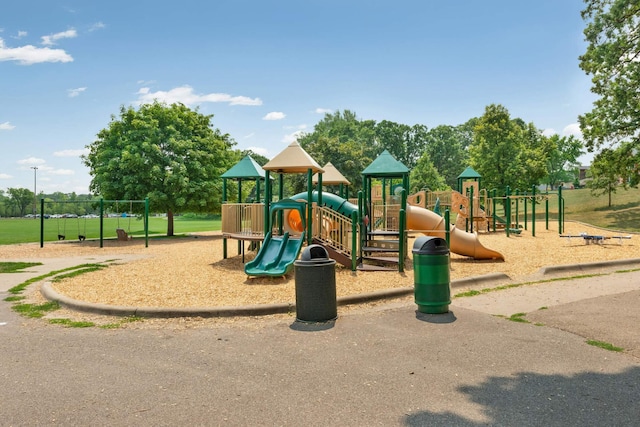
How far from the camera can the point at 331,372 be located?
15.3 feet

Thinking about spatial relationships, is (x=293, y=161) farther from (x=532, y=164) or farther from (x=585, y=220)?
(x=532, y=164)

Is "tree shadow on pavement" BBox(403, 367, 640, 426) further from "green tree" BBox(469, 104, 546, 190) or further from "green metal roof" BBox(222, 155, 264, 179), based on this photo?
"green tree" BBox(469, 104, 546, 190)

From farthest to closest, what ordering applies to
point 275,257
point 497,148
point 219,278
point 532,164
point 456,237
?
point 497,148, point 532,164, point 456,237, point 275,257, point 219,278

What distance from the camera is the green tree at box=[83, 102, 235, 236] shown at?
2558 cm

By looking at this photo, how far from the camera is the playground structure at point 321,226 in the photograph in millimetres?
11398

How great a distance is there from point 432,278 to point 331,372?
3.06 meters

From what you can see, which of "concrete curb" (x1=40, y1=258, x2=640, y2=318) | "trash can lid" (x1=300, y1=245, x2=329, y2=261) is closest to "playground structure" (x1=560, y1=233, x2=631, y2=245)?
"concrete curb" (x1=40, y1=258, x2=640, y2=318)

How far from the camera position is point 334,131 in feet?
240

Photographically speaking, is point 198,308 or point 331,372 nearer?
point 331,372

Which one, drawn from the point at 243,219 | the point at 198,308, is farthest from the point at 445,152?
the point at 198,308

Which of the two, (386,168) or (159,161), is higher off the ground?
(159,161)

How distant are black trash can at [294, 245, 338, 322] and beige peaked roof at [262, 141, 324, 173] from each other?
19.9ft

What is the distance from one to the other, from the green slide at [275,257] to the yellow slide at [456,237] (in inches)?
195

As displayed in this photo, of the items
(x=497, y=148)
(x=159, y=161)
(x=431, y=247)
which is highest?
(x=497, y=148)
